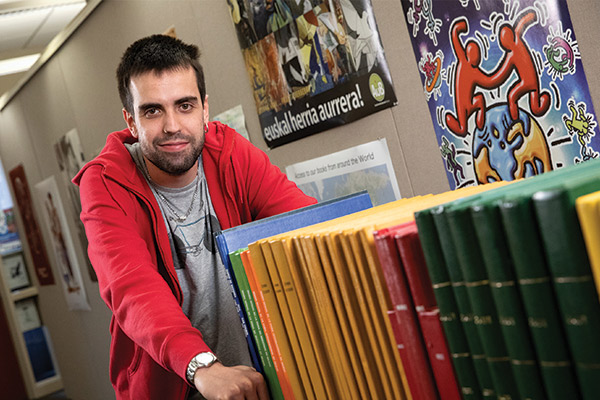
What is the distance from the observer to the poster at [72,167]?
4324mm

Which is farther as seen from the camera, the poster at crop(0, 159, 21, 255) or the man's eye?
the poster at crop(0, 159, 21, 255)

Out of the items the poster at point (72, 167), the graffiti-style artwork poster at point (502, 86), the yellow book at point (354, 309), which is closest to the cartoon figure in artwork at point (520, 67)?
the graffiti-style artwork poster at point (502, 86)

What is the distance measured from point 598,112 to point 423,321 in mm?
775

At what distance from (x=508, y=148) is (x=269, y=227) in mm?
680

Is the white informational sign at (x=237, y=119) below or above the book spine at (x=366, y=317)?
above

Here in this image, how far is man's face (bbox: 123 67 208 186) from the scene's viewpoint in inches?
59.5

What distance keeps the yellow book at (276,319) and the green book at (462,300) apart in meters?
0.38

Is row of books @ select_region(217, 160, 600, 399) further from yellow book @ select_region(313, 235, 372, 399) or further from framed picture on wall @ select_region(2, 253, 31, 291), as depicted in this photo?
framed picture on wall @ select_region(2, 253, 31, 291)

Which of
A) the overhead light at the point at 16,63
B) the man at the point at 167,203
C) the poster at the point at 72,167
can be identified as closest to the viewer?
the man at the point at 167,203

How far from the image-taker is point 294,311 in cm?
107

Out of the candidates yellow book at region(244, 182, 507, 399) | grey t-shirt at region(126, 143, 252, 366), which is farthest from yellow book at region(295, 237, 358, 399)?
grey t-shirt at region(126, 143, 252, 366)

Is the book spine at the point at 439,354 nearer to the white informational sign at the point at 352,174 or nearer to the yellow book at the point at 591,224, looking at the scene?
the yellow book at the point at 591,224

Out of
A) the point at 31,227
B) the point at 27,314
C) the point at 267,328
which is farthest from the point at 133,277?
the point at 27,314

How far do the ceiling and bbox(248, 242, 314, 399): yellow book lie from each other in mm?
4017
